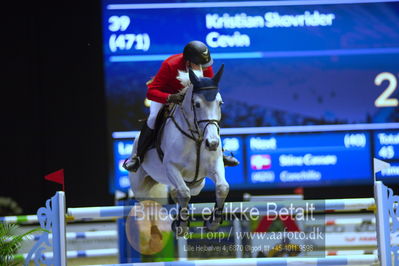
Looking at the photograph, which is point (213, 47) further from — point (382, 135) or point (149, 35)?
point (382, 135)

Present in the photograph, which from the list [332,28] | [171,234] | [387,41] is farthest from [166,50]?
[171,234]

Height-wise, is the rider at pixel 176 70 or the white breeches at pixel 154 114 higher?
the rider at pixel 176 70

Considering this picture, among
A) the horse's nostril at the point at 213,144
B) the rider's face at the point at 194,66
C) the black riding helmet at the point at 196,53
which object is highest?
the black riding helmet at the point at 196,53

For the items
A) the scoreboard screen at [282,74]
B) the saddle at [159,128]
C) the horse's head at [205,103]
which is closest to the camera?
the horse's head at [205,103]

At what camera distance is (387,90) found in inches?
263

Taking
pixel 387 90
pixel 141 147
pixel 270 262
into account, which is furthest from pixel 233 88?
pixel 270 262

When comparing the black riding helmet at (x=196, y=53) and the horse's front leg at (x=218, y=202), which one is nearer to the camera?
the horse's front leg at (x=218, y=202)

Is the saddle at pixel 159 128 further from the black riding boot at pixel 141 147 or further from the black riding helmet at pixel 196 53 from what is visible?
the black riding helmet at pixel 196 53

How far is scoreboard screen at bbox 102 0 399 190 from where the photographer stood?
21.5 ft

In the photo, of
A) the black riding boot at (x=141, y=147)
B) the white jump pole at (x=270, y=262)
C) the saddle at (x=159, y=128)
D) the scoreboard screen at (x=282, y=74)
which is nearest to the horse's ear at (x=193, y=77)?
the saddle at (x=159, y=128)

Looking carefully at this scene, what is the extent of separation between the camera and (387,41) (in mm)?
6707

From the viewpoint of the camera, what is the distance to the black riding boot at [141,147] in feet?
15.1

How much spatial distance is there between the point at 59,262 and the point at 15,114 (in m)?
3.10

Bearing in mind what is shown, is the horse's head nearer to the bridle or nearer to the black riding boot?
the bridle
